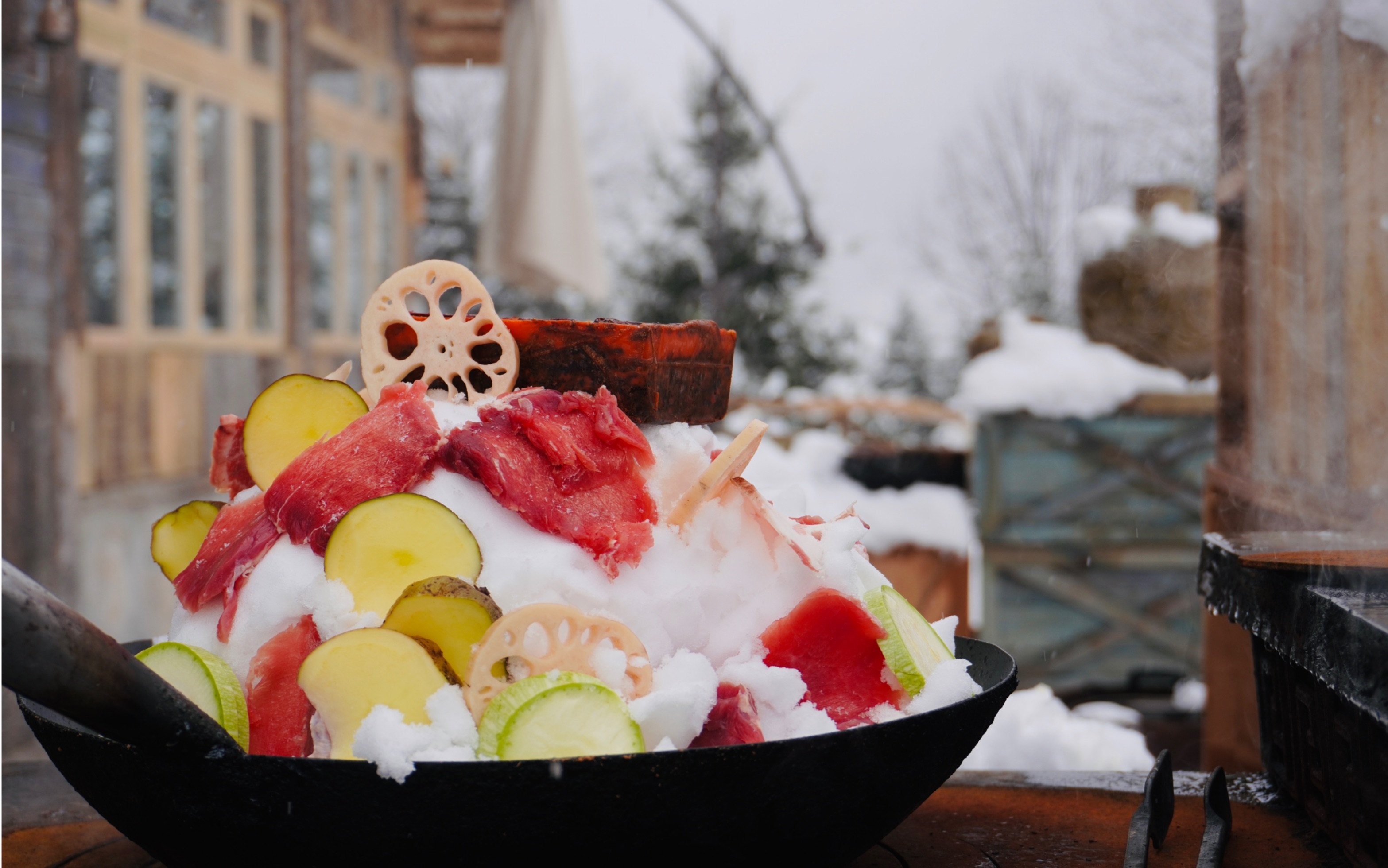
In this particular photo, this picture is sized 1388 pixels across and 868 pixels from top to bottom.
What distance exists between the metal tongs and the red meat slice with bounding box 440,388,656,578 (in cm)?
78

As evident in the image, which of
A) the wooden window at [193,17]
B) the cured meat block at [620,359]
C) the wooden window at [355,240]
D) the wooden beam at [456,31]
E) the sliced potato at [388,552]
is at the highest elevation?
the wooden beam at [456,31]

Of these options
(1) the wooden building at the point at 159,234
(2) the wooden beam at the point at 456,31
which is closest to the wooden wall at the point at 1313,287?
(1) the wooden building at the point at 159,234

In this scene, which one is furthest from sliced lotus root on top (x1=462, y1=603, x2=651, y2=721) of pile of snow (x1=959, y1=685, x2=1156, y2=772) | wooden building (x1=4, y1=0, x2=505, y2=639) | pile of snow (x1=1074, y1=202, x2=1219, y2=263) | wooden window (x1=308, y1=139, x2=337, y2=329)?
pile of snow (x1=1074, y1=202, x2=1219, y2=263)

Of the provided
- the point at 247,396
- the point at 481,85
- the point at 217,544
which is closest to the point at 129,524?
the point at 247,396

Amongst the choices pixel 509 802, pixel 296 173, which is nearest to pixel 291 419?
pixel 509 802

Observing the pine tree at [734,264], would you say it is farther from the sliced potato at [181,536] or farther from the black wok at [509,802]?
the black wok at [509,802]

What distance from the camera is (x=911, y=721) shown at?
3.76ft

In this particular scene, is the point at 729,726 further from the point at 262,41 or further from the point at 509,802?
the point at 262,41

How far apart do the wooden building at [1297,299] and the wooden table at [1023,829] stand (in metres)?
0.62

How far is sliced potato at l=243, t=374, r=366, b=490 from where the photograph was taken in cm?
157

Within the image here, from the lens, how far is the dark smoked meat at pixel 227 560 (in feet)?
4.44

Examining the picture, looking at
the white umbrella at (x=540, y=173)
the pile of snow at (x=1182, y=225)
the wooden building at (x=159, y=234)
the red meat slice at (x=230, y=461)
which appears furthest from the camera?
the pile of snow at (x=1182, y=225)

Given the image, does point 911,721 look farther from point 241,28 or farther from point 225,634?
point 241,28

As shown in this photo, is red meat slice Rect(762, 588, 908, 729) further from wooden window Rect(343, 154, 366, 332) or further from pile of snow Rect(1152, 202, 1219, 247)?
wooden window Rect(343, 154, 366, 332)
